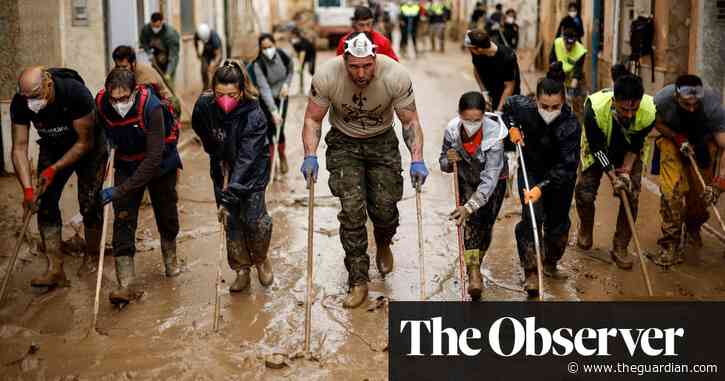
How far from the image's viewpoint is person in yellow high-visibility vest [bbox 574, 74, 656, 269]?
7078 millimetres

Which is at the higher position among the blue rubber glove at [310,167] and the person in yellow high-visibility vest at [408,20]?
the person in yellow high-visibility vest at [408,20]

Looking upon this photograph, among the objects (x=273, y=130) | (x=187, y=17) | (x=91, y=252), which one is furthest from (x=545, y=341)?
(x=187, y=17)

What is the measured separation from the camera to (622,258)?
→ 7.66m

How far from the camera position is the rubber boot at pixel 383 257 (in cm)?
742

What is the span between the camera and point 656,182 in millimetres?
10711

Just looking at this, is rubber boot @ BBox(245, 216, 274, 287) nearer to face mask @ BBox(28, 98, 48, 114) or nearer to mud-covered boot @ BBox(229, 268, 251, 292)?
mud-covered boot @ BBox(229, 268, 251, 292)

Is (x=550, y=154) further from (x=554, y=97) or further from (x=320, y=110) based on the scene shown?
(x=320, y=110)

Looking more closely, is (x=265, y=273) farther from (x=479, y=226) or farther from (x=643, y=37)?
(x=643, y=37)

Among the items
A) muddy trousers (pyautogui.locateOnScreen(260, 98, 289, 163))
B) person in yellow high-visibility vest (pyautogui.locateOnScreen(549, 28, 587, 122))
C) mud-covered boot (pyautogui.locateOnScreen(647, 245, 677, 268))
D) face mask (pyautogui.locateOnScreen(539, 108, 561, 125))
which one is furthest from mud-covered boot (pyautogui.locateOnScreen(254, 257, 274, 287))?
person in yellow high-visibility vest (pyautogui.locateOnScreen(549, 28, 587, 122))

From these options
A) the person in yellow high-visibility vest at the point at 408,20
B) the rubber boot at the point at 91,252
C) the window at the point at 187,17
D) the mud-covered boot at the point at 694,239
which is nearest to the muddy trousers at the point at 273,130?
the rubber boot at the point at 91,252

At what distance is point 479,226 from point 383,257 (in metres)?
0.96

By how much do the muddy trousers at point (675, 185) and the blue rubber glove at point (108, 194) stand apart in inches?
171

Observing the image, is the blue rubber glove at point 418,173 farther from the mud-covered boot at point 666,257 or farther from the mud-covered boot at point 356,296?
the mud-covered boot at point 666,257

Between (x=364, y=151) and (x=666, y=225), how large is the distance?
8.78ft
